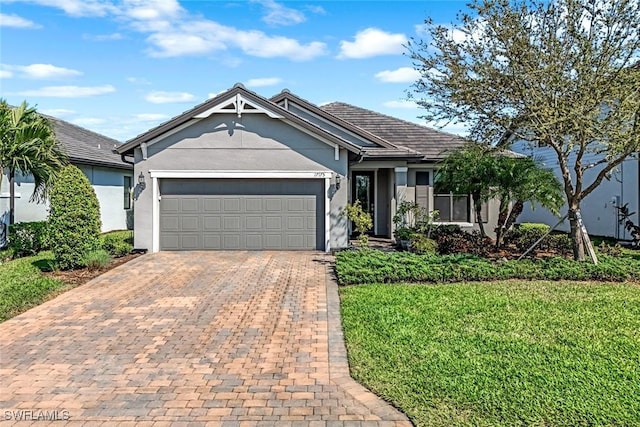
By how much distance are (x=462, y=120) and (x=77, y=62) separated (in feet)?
39.7

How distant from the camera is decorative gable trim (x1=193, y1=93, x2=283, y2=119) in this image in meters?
14.5

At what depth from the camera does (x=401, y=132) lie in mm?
19812

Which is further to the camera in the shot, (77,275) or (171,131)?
(171,131)

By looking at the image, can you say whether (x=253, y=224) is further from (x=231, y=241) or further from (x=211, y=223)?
(x=211, y=223)

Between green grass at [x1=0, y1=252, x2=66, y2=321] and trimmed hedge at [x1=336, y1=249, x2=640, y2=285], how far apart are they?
231 inches

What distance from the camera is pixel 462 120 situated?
38.9 ft

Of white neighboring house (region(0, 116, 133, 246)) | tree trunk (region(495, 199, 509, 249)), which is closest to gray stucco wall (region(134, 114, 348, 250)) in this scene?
white neighboring house (region(0, 116, 133, 246))

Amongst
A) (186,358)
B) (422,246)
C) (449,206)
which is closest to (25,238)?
(186,358)

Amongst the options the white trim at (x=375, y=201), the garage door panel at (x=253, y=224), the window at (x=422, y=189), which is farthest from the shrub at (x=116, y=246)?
the window at (x=422, y=189)

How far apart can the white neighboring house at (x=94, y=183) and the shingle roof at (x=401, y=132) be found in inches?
383

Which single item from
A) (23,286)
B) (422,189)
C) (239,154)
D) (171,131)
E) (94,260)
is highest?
(171,131)

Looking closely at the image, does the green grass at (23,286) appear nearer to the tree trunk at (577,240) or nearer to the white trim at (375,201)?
the white trim at (375,201)
